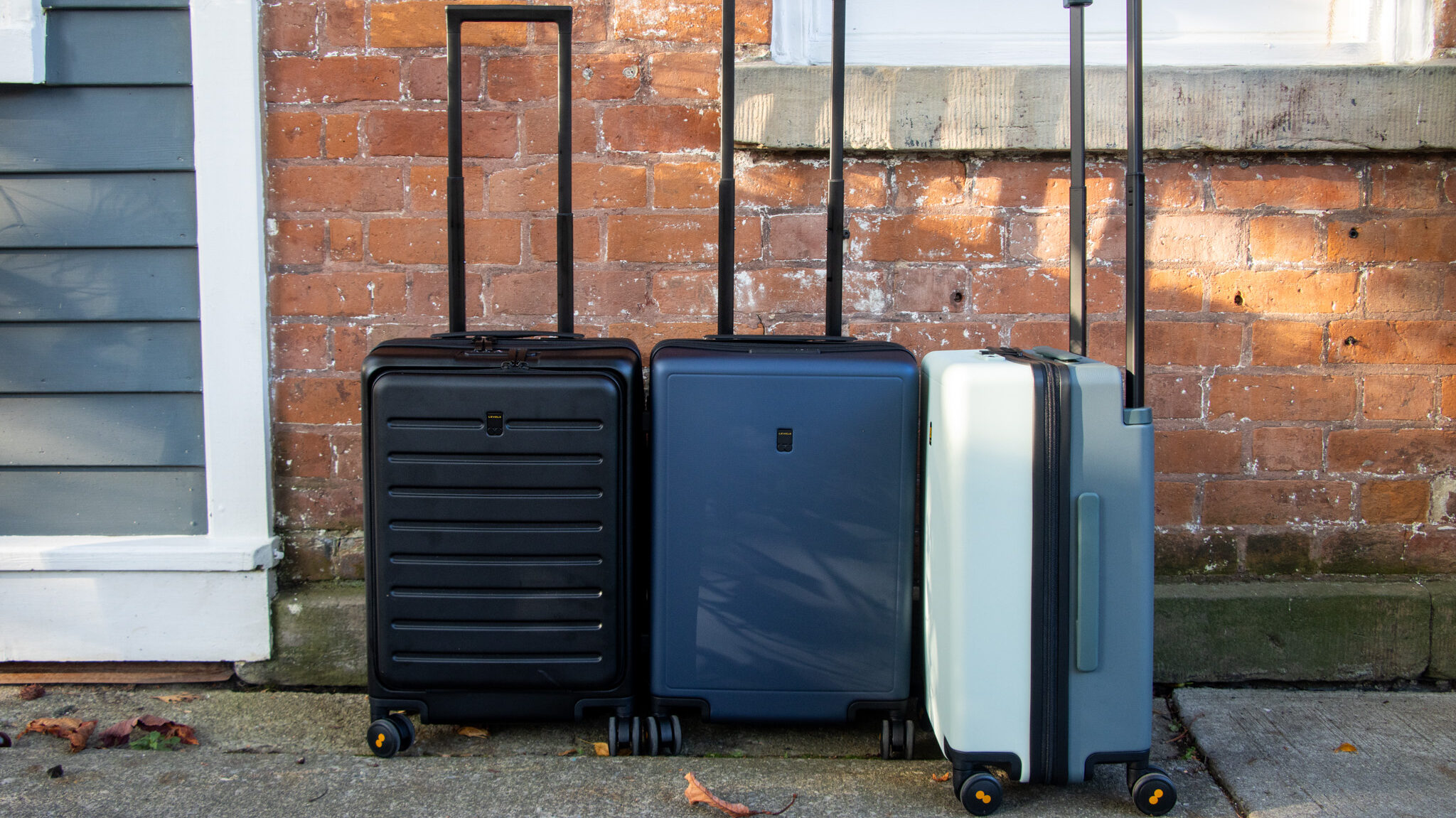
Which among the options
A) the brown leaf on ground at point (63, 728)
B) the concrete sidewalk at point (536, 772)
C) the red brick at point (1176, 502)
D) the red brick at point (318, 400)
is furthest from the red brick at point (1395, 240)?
the brown leaf on ground at point (63, 728)

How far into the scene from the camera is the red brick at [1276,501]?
2.10 m

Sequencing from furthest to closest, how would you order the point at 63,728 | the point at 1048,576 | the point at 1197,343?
the point at 1197,343 < the point at 63,728 < the point at 1048,576

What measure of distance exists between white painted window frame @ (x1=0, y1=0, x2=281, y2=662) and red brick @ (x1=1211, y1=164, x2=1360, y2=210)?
212cm

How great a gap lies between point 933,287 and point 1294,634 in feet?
3.58

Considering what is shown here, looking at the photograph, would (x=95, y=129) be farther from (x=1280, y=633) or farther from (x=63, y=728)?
(x=1280, y=633)

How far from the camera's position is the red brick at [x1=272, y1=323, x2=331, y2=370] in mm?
2080

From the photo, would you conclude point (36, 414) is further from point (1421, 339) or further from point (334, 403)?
point (1421, 339)

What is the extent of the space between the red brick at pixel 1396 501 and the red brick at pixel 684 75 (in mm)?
1720

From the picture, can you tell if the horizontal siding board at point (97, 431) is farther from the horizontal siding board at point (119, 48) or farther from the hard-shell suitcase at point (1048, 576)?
the hard-shell suitcase at point (1048, 576)

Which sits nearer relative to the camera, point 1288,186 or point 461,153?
point 461,153

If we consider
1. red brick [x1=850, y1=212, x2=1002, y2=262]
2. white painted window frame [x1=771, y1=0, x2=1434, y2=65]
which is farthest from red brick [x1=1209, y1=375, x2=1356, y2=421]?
white painted window frame [x1=771, y1=0, x2=1434, y2=65]

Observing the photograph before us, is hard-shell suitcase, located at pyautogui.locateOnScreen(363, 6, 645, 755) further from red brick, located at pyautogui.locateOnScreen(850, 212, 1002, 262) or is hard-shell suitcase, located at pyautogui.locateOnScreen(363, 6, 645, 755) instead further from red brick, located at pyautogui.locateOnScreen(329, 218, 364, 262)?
red brick, located at pyautogui.locateOnScreen(850, 212, 1002, 262)

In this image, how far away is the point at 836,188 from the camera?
1.84 metres

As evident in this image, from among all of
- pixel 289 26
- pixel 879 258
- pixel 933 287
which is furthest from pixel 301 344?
pixel 933 287
